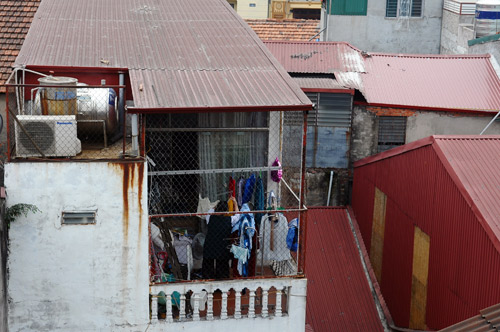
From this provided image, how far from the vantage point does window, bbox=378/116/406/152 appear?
18.5 m

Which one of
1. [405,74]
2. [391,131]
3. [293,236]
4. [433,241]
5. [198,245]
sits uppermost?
[405,74]

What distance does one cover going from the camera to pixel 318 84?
1888cm

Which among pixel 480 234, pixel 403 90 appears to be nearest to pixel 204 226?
pixel 480 234

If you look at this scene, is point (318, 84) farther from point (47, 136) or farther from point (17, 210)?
point (17, 210)

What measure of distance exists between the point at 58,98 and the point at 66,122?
63 centimetres

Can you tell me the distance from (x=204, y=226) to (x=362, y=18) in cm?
1505

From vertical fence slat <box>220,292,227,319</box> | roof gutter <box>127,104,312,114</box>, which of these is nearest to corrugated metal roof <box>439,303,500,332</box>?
vertical fence slat <box>220,292,227,319</box>

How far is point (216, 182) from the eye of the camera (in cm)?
1230

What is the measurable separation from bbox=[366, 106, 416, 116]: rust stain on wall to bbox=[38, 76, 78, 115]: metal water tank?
30.8 feet

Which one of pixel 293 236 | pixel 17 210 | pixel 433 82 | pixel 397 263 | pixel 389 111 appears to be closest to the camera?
pixel 17 210

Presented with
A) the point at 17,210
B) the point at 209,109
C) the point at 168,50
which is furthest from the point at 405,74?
the point at 17,210

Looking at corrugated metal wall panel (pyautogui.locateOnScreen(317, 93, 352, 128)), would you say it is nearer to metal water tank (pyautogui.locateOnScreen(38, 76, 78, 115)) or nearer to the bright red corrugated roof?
the bright red corrugated roof

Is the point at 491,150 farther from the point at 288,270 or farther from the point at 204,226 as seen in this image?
the point at 204,226

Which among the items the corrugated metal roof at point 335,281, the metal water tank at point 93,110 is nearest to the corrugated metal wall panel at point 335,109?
the corrugated metal roof at point 335,281
